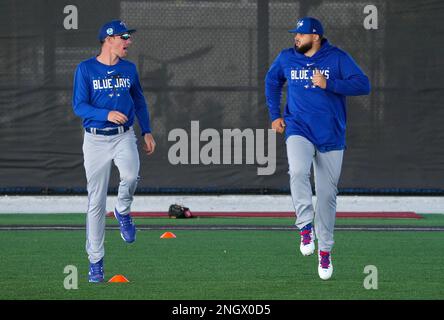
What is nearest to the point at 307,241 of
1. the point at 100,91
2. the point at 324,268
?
the point at 324,268

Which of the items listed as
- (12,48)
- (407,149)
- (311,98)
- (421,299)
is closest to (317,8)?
(407,149)

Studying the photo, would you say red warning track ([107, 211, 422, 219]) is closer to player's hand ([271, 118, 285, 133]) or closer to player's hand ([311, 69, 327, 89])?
player's hand ([271, 118, 285, 133])

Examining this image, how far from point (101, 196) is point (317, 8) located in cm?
853

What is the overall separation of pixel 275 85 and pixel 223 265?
6.13ft

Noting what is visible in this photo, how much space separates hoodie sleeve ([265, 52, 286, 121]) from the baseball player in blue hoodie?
0.37 ft

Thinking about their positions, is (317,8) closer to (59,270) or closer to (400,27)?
(400,27)

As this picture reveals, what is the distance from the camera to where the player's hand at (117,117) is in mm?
10172

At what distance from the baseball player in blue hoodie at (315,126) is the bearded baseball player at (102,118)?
136 centimetres

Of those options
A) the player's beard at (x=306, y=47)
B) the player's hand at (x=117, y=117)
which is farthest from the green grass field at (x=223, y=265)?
the player's beard at (x=306, y=47)

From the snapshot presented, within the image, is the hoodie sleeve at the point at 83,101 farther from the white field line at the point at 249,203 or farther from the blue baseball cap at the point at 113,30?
the white field line at the point at 249,203

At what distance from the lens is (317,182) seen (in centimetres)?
1080

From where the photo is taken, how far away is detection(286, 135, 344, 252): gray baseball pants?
10.6m

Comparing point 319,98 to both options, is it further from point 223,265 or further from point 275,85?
point 223,265

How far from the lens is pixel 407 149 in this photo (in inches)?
723
